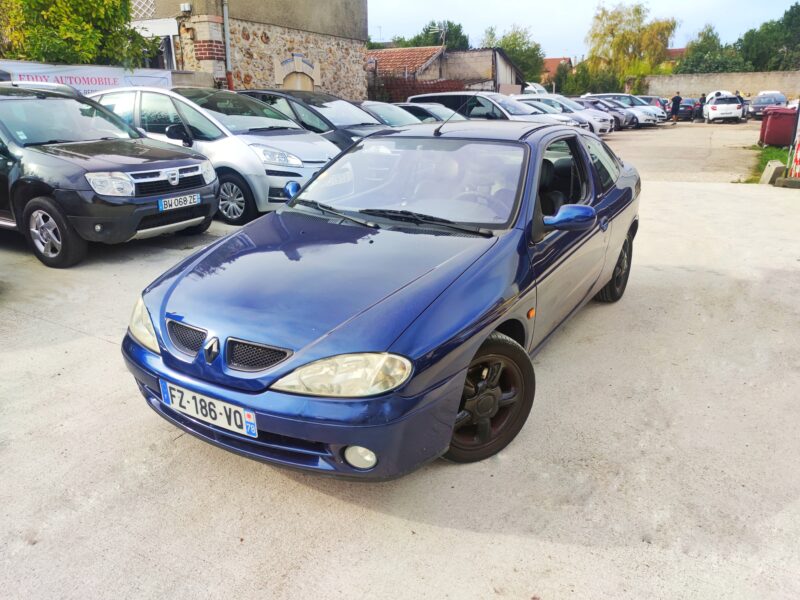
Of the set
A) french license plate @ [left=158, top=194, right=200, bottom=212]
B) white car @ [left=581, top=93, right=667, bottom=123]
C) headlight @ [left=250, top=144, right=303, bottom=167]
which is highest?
white car @ [left=581, top=93, right=667, bottom=123]

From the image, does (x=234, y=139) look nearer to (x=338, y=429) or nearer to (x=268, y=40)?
(x=338, y=429)

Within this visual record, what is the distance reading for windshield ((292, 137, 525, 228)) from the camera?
3.45 m

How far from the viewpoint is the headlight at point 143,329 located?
277 centimetres

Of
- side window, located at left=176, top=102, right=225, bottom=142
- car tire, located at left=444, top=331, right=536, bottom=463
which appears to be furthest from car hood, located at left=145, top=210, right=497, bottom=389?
side window, located at left=176, top=102, right=225, bottom=142

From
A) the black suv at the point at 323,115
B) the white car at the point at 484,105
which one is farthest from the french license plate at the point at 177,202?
the white car at the point at 484,105

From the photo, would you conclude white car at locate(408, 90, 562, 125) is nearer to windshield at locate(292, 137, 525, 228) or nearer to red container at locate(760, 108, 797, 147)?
red container at locate(760, 108, 797, 147)

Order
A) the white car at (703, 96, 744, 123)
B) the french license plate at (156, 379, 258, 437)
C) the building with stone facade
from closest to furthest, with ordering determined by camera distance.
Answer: the french license plate at (156, 379, 258, 437)
the building with stone facade
the white car at (703, 96, 744, 123)

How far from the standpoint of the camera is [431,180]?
3.66 meters

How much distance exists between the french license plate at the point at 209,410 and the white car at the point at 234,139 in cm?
473

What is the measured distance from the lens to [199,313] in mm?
2652

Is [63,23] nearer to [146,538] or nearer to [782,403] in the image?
[146,538]

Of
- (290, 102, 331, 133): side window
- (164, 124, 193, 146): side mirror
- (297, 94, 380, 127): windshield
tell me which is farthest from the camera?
(297, 94, 380, 127): windshield

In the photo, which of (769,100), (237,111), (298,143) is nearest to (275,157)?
(298,143)

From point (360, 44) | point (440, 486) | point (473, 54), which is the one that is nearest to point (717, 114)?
point (473, 54)
